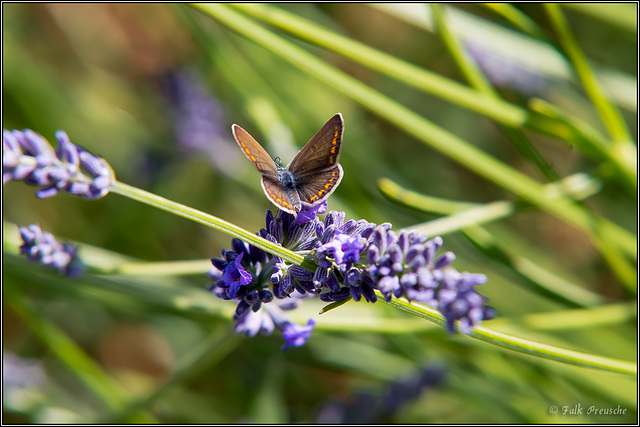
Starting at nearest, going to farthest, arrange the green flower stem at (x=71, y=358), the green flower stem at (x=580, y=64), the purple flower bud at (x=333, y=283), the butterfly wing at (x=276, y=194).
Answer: the purple flower bud at (x=333, y=283) → the butterfly wing at (x=276, y=194) → the green flower stem at (x=580, y=64) → the green flower stem at (x=71, y=358)

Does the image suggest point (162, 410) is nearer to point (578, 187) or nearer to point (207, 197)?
point (207, 197)

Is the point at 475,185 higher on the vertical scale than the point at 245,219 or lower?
higher

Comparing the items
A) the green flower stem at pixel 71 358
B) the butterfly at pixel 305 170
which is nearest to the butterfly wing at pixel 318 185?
the butterfly at pixel 305 170

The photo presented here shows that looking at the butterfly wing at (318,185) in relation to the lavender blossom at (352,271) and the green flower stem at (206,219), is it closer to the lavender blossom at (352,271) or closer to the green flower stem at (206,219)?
the lavender blossom at (352,271)

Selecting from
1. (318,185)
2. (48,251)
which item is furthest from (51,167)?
(318,185)

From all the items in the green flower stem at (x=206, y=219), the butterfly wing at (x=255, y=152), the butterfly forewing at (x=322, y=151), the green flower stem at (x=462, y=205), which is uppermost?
the green flower stem at (x=462, y=205)

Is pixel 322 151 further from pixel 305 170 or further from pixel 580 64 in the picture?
pixel 580 64

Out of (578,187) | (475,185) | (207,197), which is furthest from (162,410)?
(475,185)
